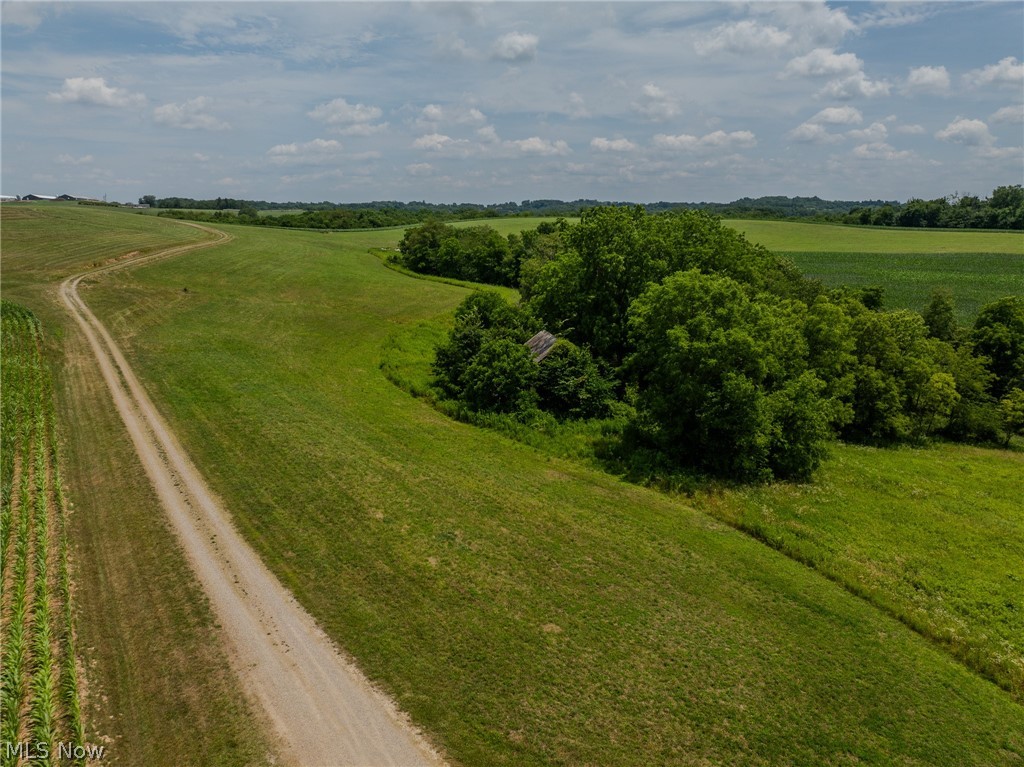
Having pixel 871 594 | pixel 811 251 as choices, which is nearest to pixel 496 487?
pixel 871 594

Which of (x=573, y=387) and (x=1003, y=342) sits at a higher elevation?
(x=1003, y=342)

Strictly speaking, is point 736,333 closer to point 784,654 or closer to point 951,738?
point 784,654

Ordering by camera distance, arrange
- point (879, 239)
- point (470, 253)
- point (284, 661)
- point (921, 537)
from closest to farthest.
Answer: point (284, 661) → point (921, 537) → point (470, 253) → point (879, 239)

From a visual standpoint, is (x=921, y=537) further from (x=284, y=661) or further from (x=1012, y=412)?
(x=284, y=661)

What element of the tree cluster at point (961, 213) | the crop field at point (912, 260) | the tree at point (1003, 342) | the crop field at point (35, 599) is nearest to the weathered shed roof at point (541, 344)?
the crop field at point (35, 599)

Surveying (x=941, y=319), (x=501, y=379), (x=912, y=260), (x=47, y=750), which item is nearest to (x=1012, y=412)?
(x=941, y=319)

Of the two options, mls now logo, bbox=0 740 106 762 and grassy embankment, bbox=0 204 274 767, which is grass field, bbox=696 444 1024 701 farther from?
mls now logo, bbox=0 740 106 762
